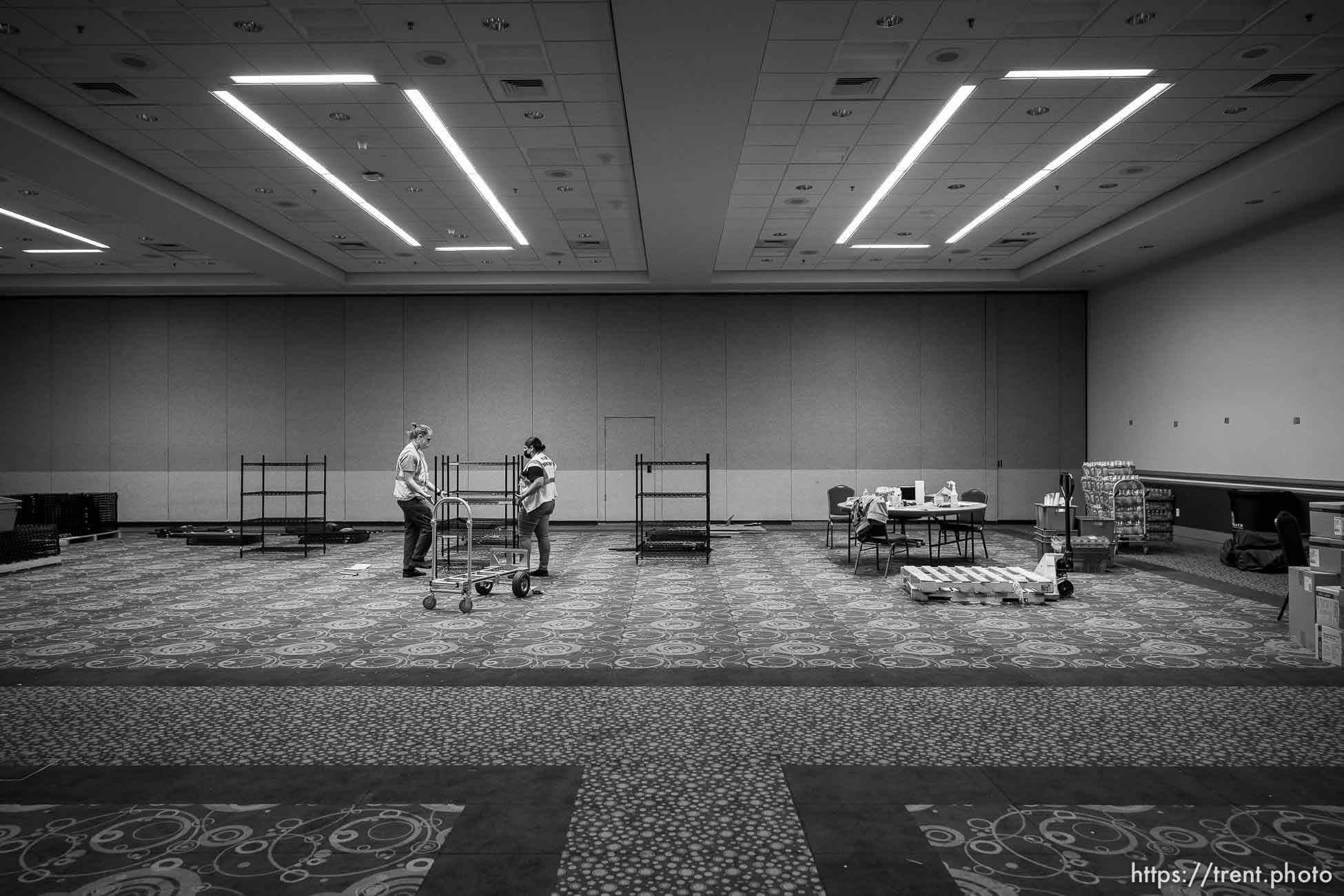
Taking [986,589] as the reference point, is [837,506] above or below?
above

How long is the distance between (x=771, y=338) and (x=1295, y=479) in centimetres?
888

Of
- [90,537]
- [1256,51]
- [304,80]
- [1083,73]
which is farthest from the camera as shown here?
[90,537]

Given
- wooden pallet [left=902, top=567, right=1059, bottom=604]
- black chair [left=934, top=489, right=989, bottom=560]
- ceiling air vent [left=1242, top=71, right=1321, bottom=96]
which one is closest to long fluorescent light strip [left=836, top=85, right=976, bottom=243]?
ceiling air vent [left=1242, top=71, right=1321, bottom=96]

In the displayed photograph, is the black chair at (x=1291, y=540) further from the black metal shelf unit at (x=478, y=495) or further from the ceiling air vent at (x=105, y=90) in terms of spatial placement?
the ceiling air vent at (x=105, y=90)

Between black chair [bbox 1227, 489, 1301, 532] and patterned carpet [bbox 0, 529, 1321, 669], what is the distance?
57.6 inches

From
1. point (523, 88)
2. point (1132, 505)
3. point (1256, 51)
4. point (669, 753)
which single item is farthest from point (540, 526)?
point (1132, 505)

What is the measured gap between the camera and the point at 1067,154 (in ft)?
29.0

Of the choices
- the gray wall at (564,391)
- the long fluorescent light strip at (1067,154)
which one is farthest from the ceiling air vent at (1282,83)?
the gray wall at (564,391)

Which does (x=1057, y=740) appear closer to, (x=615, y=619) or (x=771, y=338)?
(x=615, y=619)

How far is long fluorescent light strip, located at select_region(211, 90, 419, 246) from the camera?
745cm

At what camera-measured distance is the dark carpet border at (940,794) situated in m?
2.74

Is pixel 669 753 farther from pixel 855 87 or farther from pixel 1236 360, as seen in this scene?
pixel 1236 360

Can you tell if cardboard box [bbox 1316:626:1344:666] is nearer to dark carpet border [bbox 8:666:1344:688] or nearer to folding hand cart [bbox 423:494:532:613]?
dark carpet border [bbox 8:666:1344:688]

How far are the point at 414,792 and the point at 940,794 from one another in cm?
228
